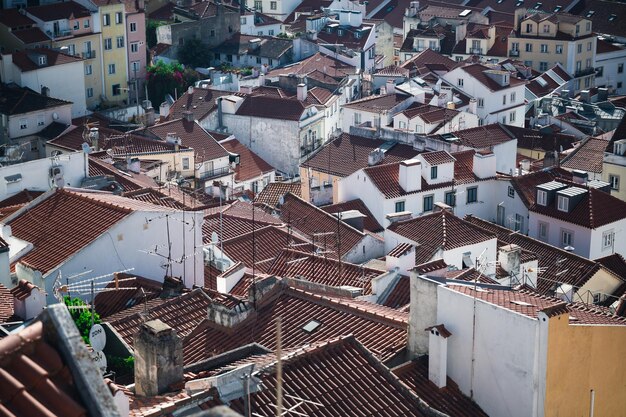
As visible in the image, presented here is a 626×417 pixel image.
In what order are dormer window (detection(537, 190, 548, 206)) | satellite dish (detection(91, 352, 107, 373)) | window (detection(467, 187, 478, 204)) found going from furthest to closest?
window (detection(467, 187, 478, 204)) < dormer window (detection(537, 190, 548, 206)) < satellite dish (detection(91, 352, 107, 373))

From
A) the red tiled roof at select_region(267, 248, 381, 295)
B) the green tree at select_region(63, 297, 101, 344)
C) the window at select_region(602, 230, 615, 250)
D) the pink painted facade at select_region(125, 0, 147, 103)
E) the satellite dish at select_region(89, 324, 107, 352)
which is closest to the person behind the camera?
the satellite dish at select_region(89, 324, 107, 352)

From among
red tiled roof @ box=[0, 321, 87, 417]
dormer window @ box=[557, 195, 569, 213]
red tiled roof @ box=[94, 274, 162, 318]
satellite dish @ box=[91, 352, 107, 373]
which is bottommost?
dormer window @ box=[557, 195, 569, 213]

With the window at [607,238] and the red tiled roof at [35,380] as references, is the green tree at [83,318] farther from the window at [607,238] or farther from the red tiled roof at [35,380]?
the window at [607,238]

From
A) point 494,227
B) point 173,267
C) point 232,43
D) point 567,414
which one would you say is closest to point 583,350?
point 567,414

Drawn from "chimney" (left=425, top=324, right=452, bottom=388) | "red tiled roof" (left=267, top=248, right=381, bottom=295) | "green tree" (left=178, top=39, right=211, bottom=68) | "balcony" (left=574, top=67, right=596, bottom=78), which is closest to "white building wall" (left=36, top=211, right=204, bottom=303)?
"red tiled roof" (left=267, top=248, right=381, bottom=295)

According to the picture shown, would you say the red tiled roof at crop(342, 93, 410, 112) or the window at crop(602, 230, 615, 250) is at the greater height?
the red tiled roof at crop(342, 93, 410, 112)

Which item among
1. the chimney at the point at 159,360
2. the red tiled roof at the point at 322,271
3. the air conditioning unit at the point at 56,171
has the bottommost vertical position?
the red tiled roof at the point at 322,271

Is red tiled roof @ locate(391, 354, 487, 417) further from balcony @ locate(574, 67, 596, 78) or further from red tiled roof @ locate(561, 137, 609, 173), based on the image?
balcony @ locate(574, 67, 596, 78)

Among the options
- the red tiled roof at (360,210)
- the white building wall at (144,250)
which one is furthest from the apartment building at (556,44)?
the white building wall at (144,250)
